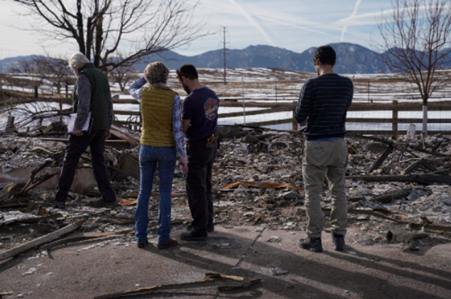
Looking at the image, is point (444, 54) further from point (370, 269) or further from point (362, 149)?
point (370, 269)

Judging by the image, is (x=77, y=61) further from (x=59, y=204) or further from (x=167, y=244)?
(x=167, y=244)

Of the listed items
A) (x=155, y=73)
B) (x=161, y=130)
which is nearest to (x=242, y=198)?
(x=161, y=130)

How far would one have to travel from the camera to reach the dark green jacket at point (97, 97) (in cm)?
606

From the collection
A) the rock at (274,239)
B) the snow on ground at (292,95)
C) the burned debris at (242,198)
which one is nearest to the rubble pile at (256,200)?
the burned debris at (242,198)

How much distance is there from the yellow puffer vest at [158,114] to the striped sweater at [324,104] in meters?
1.20

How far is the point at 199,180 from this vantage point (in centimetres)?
478

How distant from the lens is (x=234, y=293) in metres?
3.65

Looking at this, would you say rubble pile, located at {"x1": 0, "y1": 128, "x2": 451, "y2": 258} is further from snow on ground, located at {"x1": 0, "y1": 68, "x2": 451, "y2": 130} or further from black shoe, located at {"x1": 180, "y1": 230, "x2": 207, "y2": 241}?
snow on ground, located at {"x1": 0, "y1": 68, "x2": 451, "y2": 130}

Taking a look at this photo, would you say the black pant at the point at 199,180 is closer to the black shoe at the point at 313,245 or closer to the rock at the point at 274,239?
the rock at the point at 274,239

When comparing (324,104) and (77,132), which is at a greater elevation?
(324,104)

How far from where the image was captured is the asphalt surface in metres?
3.67

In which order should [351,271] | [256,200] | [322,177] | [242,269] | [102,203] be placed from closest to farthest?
[351,271] < [242,269] < [322,177] < [102,203] < [256,200]

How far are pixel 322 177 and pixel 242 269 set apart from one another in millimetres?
1140

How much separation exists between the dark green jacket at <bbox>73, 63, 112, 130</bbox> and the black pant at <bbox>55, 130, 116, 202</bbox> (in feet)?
0.49
